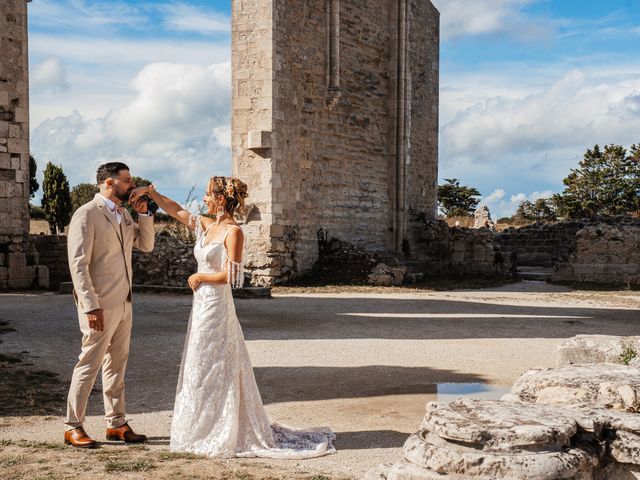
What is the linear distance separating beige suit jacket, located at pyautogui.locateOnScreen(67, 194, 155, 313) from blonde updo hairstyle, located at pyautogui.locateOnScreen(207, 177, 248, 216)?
2.17 feet

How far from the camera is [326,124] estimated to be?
17984mm

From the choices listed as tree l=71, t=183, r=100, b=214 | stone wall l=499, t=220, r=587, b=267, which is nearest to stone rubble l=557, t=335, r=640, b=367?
stone wall l=499, t=220, r=587, b=267

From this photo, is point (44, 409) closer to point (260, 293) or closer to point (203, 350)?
point (203, 350)

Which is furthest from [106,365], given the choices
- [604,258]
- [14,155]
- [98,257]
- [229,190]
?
[604,258]

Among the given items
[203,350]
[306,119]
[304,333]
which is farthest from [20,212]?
[203,350]

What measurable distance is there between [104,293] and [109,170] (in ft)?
2.70

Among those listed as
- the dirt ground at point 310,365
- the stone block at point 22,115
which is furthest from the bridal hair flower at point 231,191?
the stone block at point 22,115

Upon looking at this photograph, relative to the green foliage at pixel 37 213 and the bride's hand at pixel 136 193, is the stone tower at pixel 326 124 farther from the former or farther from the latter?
the green foliage at pixel 37 213

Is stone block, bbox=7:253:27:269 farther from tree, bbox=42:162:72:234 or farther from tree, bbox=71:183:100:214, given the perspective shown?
tree, bbox=71:183:100:214

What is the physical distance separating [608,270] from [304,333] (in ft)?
39.0

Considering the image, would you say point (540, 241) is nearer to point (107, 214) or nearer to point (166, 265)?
point (166, 265)

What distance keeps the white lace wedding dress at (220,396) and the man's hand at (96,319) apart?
0.56m

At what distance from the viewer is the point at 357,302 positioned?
13555 millimetres

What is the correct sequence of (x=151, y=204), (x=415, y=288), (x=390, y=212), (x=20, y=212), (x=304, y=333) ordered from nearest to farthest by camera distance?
(x=151, y=204) → (x=304, y=333) → (x=20, y=212) → (x=415, y=288) → (x=390, y=212)
